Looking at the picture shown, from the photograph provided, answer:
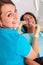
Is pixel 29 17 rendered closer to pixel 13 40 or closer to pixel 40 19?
pixel 13 40

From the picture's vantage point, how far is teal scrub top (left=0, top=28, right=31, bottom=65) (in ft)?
3.43

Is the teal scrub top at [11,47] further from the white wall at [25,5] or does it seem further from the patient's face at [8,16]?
the white wall at [25,5]

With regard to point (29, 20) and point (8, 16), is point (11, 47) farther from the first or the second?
point (29, 20)

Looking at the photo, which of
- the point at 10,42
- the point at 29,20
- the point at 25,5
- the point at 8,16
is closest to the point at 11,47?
the point at 10,42

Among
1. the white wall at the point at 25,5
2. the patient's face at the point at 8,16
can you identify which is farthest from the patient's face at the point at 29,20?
the white wall at the point at 25,5

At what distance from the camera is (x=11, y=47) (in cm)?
105

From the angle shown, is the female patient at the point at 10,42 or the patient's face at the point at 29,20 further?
the patient's face at the point at 29,20

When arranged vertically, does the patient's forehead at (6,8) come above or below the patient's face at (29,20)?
above

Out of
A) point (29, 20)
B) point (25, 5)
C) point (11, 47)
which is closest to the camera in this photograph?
point (11, 47)

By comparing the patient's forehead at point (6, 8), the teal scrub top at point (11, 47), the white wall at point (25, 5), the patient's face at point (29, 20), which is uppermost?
the white wall at point (25, 5)

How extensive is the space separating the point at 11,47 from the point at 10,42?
3cm

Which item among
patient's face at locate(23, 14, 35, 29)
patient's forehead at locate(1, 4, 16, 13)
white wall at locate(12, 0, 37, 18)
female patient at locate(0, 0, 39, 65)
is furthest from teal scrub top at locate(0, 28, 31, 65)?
white wall at locate(12, 0, 37, 18)

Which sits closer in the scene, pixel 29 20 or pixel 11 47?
pixel 11 47

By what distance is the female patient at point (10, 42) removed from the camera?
1.05 metres
